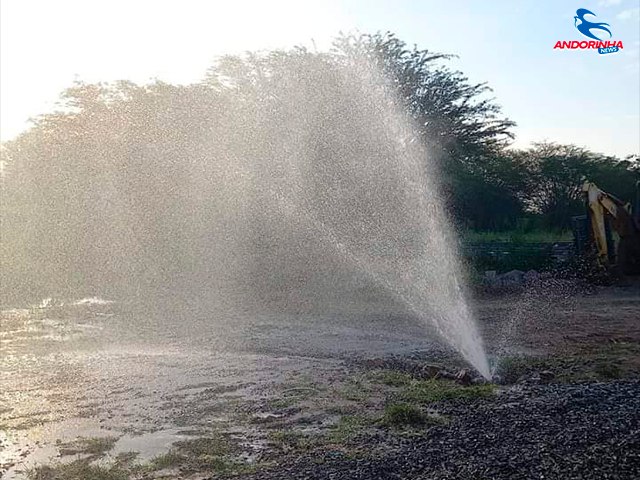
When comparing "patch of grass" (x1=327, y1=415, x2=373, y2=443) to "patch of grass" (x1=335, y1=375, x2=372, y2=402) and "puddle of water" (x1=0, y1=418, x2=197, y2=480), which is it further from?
"puddle of water" (x1=0, y1=418, x2=197, y2=480)

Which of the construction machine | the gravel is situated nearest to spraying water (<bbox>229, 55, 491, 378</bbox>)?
the construction machine

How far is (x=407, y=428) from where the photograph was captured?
Result: 24.0 feet

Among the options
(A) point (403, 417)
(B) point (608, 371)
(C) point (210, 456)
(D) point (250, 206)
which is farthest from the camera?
(D) point (250, 206)

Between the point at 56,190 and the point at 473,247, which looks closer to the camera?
the point at 473,247

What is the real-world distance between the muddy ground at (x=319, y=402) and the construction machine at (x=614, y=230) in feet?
12.9

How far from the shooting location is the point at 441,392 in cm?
864

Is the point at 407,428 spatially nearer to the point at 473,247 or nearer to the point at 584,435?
the point at 584,435

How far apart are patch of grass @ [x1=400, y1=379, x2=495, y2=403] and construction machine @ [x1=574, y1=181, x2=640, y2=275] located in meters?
11.1

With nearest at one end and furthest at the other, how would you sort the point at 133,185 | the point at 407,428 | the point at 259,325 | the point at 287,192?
the point at 407,428
the point at 259,325
the point at 287,192
the point at 133,185

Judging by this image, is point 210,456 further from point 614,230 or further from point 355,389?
point 614,230

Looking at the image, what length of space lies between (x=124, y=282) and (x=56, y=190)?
16.0 feet

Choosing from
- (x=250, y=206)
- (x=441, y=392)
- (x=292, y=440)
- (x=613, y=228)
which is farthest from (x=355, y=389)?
(x=250, y=206)

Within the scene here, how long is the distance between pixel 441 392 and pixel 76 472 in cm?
425

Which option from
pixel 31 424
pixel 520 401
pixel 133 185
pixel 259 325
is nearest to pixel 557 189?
pixel 133 185
